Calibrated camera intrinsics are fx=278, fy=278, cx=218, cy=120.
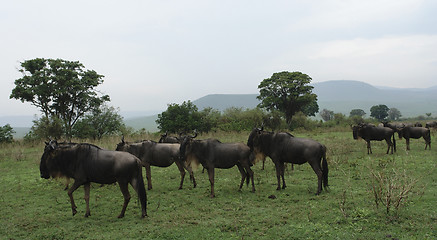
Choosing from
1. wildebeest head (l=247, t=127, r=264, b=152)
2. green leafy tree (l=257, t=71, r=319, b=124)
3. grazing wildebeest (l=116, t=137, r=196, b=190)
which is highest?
green leafy tree (l=257, t=71, r=319, b=124)

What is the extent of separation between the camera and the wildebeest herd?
7.21 metres

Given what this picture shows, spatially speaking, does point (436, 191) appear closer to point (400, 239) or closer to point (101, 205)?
point (400, 239)

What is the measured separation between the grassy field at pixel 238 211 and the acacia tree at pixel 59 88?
89.1ft

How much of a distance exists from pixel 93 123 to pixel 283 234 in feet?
99.4

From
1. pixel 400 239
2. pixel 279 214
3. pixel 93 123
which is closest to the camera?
pixel 400 239

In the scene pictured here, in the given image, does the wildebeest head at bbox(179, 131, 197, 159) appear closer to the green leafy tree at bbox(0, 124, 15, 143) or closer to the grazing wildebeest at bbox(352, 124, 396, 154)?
the grazing wildebeest at bbox(352, 124, 396, 154)

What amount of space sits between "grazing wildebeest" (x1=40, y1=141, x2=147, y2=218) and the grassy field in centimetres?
81

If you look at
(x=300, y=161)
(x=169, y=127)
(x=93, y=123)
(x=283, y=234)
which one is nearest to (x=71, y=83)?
(x=93, y=123)

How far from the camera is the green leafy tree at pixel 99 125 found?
30.5 metres

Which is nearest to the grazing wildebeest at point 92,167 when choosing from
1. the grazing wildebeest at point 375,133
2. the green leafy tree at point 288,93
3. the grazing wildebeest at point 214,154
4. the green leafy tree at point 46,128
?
the grazing wildebeest at point 214,154

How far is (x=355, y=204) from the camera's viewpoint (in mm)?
7500

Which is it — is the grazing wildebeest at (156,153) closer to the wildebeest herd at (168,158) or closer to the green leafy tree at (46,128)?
the wildebeest herd at (168,158)

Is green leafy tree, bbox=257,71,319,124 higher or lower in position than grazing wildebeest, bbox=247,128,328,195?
higher

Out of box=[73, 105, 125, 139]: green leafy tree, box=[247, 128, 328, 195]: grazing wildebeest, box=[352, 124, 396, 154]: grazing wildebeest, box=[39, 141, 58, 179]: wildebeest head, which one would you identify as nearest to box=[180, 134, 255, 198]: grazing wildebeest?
box=[247, 128, 328, 195]: grazing wildebeest
